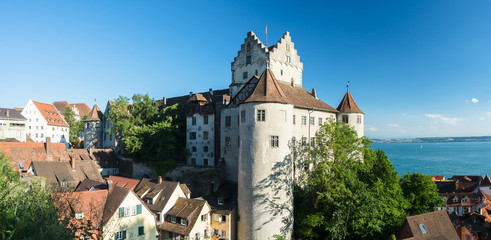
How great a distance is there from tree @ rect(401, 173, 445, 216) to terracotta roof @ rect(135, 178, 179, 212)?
100 ft

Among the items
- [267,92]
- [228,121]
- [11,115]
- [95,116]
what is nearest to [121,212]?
[267,92]

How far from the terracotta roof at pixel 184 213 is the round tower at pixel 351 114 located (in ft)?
73.0

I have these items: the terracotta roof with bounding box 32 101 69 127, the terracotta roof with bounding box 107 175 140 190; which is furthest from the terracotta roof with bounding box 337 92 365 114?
the terracotta roof with bounding box 32 101 69 127

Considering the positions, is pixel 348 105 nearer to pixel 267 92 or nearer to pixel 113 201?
pixel 267 92

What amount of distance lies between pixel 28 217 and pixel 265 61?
32799 mm

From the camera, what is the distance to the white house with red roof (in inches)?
2822

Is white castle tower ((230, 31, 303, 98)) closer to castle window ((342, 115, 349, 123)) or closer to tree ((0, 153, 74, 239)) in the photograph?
castle window ((342, 115, 349, 123))

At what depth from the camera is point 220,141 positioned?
4319cm

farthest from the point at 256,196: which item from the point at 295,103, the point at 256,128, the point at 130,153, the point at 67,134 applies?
the point at 67,134

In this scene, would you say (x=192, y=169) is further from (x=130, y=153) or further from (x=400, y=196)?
(x=400, y=196)

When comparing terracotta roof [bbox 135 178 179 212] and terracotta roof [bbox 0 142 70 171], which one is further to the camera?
terracotta roof [bbox 0 142 70 171]

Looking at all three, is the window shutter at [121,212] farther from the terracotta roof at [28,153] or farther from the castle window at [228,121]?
the terracotta roof at [28,153]

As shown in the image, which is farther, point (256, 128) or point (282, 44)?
point (282, 44)

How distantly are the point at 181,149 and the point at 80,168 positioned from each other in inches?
595
